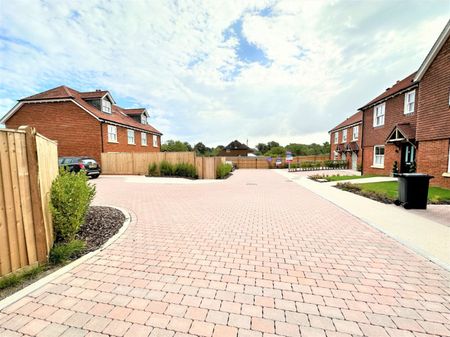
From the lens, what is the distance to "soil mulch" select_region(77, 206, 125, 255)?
15.3 ft

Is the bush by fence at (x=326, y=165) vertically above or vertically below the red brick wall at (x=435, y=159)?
below

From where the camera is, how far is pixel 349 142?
2816 cm

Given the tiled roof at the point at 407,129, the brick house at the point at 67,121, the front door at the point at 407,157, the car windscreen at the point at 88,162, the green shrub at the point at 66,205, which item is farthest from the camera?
the brick house at the point at 67,121

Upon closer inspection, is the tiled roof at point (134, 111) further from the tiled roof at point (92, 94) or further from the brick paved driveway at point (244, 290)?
the brick paved driveway at point (244, 290)

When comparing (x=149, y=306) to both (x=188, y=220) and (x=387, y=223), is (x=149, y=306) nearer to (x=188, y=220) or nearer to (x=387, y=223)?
(x=188, y=220)

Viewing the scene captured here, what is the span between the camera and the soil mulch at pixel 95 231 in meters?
3.12

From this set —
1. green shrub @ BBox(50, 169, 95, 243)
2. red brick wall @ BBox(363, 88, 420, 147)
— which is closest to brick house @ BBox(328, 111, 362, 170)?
red brick wall @ BBox(363, 88, 420, 147)

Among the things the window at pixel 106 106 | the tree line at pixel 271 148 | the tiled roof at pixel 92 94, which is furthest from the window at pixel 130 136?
the tree line at pixel 271 148

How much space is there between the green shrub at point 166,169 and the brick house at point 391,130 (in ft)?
53.9

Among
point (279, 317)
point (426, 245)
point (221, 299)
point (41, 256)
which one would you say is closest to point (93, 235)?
point (41, 256)

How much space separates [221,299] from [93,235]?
357 cm

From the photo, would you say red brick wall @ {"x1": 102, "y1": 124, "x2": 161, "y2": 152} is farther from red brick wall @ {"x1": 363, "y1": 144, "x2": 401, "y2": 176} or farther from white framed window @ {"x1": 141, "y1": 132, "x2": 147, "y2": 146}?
red brick wall @ {"x1": 363, "y1": 144, "x2": 401, "y2": 176}

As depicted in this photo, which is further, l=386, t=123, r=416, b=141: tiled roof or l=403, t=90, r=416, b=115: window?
l=403, t=90, r=416, b=115: window

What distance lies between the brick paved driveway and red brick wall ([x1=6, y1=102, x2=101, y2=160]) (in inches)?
763
